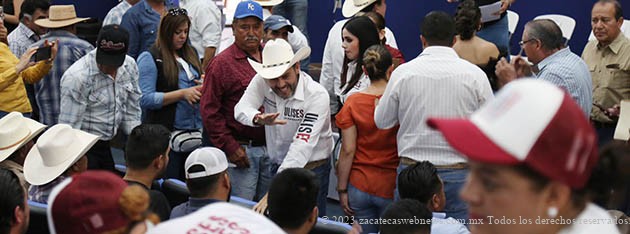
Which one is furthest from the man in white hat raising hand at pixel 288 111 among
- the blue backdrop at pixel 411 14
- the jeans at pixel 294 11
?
the blue backdrop at pixel 411 14

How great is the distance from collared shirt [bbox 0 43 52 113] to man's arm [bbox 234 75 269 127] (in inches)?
75.9

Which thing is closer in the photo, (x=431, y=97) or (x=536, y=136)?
(x=536, y=136)

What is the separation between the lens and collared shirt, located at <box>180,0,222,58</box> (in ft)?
26.6

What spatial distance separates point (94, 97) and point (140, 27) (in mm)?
1732

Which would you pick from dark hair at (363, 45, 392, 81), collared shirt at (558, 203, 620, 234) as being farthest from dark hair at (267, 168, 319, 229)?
collared shirt at (558, 203, 620, 234)

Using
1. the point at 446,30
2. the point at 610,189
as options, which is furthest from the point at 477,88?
the point at 610,189

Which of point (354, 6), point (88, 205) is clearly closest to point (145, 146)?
point (88, 205)

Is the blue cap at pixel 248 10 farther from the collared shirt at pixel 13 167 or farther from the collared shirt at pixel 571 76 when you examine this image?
the collared shirt at pixel 571 76

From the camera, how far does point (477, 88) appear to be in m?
4.93

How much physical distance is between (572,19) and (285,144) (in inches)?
152

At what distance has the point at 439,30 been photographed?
5.07 metres

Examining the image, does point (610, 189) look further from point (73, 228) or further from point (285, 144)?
point (285, 144)

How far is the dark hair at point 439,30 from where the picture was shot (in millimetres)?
5082

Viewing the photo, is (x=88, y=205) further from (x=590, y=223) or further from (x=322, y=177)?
(x=322, y=177)
